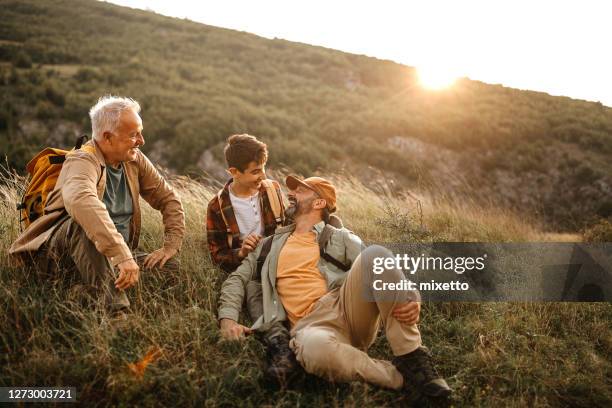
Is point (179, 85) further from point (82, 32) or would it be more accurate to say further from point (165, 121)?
point (82, 32)

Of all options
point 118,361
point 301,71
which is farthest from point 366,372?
point 301,71

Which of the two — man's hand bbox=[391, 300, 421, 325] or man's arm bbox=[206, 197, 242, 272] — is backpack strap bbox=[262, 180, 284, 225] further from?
man's hand bbox=[391, 300, 421, 325]

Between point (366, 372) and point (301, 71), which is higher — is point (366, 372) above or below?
below

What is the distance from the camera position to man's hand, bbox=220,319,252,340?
3596 mm

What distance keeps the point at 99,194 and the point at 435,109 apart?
19638 mm

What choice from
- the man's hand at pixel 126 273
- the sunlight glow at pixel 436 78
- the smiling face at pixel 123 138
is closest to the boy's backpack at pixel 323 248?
the man's hand at pixel 126 273

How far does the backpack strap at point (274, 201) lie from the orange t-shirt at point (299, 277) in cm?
75

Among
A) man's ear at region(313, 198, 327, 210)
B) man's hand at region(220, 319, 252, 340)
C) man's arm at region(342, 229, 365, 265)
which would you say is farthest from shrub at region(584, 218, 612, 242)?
man's hand at region(220, 319, 252, 340)

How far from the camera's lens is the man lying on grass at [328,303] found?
119 inches

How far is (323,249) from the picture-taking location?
3795mm

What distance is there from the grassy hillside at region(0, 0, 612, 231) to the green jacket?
610 cm

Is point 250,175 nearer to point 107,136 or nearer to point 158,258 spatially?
point 158,258

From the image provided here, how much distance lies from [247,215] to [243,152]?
0.70 m

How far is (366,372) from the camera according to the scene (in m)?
3.03
